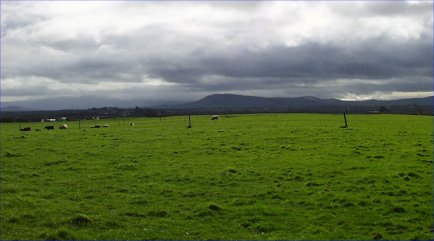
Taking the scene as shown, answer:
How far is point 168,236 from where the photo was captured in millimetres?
13609

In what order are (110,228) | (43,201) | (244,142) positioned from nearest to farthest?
(110,228), (43,201), (244,142)

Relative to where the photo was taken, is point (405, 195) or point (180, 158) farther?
point (180, 158)

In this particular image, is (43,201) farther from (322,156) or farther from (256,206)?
(322,156)

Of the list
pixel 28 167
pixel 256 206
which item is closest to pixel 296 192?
pixel 256 206

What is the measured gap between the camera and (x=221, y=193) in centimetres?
1911

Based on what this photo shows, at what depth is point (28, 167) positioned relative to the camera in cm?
2681

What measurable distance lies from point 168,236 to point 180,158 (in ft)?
52.7

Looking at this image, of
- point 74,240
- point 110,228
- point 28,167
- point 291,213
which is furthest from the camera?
point 28,167

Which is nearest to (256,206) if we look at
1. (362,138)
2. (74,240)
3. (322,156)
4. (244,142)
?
(74,240)

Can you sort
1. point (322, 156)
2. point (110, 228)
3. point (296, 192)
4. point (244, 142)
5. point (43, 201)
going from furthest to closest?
point (244, 142), point (322, 156), point (296, 192), point (43, 201), point (110, 228)

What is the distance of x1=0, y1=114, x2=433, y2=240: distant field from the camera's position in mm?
14047

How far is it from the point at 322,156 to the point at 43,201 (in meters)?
17.9

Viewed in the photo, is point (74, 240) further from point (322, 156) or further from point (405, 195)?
point (322, 156)

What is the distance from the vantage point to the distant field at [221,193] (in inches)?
553
